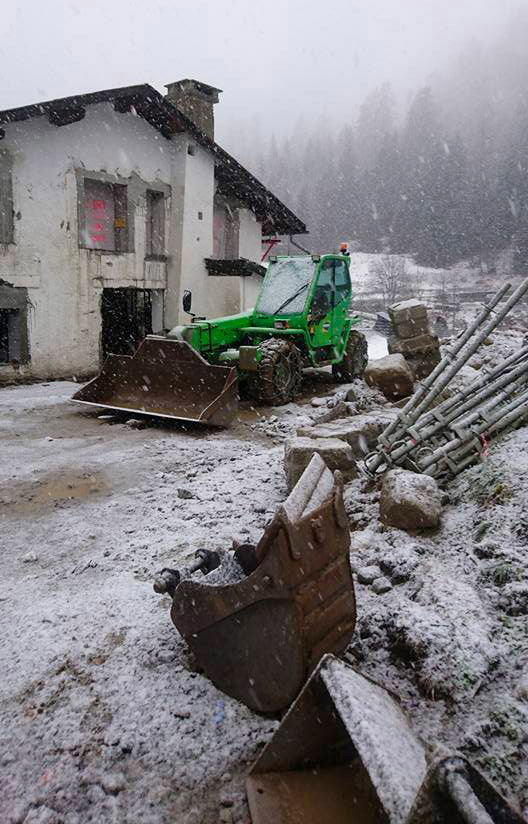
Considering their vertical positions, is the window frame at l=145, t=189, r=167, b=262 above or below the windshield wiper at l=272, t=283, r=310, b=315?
above

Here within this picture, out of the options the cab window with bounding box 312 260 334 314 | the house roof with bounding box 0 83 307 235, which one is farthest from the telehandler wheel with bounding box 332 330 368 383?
the house roof with bounding box 0 83 307 235

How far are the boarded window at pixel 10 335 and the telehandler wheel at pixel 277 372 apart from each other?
556cm

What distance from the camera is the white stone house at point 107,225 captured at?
1165cm

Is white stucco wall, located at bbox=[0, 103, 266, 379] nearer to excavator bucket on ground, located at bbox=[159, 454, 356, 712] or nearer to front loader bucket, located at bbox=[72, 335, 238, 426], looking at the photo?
front loader bucket, located at bbox=[72, 335, 238, 426]

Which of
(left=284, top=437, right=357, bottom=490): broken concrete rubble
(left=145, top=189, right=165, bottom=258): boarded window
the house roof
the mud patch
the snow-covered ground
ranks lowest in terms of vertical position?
the mud patch

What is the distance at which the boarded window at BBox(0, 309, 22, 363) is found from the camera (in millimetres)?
12016

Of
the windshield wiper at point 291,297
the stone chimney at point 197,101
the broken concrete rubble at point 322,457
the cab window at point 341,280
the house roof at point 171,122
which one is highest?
the stone chimney at point 197,101

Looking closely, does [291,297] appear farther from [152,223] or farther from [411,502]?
[411,502]

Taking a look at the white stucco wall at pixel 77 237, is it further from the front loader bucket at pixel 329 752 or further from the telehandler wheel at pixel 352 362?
the front loader bucket at pixel 329 752

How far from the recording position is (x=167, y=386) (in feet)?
28.1

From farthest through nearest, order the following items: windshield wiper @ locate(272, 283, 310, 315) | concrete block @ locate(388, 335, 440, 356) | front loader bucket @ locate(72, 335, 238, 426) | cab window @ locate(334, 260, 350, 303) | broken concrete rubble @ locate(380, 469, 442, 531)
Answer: concrete block @ locate(388, 335, 440, 356), cab window @ locate(334, 260, 350, 303), windshield wiper @ locate(272, 283, 310, 315), front loader bucket @ locate(72, 335, 238, 426), broken concrete rubble @ locate(380, 469, 442, 531)

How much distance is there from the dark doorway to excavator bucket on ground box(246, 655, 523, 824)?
11.9m

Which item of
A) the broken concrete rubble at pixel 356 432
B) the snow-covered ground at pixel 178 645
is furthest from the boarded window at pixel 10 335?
the broken concrete rubble at pixel 356 432

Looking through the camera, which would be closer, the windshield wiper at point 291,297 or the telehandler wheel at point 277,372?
the telehandler wheel at point 277,372
